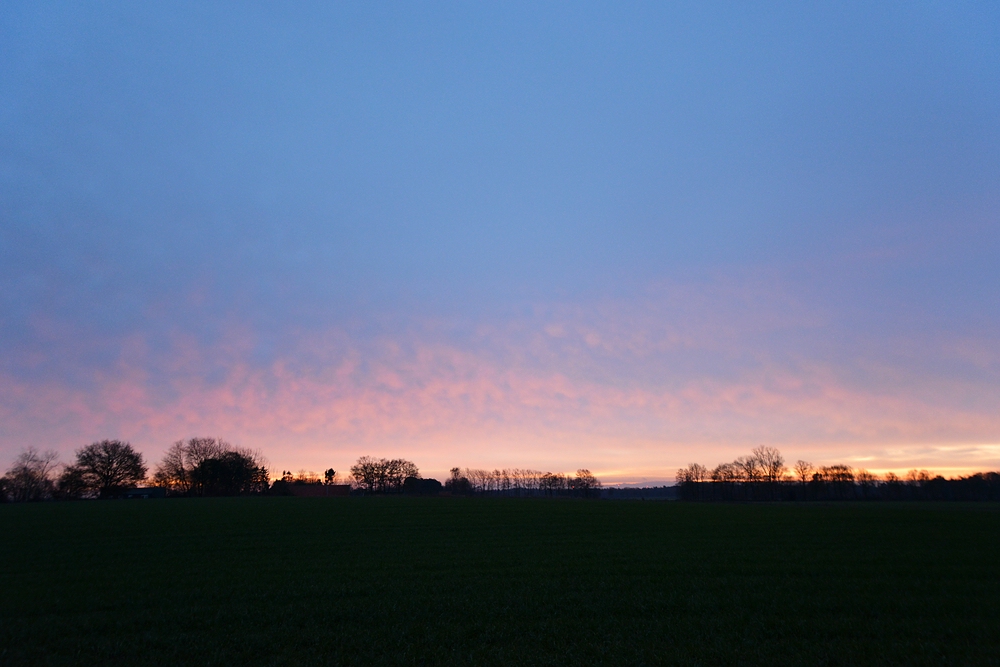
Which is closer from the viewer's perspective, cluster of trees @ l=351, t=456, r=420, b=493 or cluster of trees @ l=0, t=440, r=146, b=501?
cluster of trees @ l=0, t=440, r=146, b=501

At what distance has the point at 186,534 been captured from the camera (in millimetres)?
35062

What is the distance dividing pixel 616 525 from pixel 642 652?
33458 millimetres

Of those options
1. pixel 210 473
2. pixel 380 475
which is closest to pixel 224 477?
pixel 210 473

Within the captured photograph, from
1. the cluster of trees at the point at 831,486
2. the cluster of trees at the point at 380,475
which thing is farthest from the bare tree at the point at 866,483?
the cluster of trees at the point at 380,475

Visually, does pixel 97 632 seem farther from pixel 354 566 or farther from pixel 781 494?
pixel 781 494

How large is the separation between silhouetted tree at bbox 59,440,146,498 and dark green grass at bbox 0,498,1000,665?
408 ft

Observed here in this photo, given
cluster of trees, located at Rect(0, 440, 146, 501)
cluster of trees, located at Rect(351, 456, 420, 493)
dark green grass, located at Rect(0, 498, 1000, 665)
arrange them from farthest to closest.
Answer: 1. cluster of trees, located at Rect(351, 456, 420, 493)
2. cluster of trees, located at Rect(0, 440, 146, 501)
3. dark green grass, located at Rect(0, 498, 1000, 665)

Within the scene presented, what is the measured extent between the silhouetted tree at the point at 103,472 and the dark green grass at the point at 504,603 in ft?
408

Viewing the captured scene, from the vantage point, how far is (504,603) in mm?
14594

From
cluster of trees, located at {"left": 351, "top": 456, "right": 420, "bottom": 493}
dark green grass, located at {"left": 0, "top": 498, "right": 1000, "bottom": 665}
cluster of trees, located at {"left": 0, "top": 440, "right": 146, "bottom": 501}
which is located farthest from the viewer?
cluster of trees, located at {"left": 351, "top": 456, "right": 420, "bottom": 493}

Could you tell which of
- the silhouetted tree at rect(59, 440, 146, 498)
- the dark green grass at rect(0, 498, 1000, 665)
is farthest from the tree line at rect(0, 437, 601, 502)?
the dark green grass at rect(0, 498, 1000, 665)

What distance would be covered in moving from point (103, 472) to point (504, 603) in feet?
500

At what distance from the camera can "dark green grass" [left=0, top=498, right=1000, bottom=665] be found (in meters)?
10.8

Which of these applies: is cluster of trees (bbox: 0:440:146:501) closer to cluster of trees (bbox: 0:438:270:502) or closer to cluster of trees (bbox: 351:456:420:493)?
cluster of trees (bbox: 0:438:270:502)
